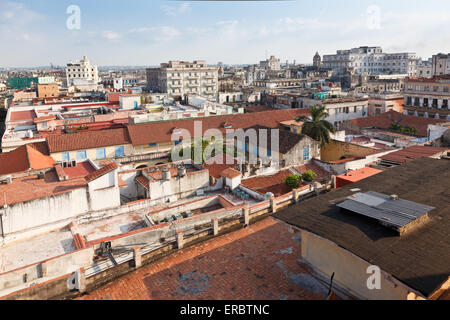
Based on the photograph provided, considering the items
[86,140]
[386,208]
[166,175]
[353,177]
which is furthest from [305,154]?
[86,140]

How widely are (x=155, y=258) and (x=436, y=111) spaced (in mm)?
47720

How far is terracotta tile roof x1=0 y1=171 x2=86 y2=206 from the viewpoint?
1889cm

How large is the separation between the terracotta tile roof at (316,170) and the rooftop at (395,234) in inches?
339

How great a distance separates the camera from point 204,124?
3844cm

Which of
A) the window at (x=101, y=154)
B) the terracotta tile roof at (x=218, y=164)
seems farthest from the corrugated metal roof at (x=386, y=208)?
the window at (x=101, y=154)

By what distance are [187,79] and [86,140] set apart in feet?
190

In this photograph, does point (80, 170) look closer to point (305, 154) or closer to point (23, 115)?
point (305, 154)

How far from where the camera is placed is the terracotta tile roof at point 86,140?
31.3 metres

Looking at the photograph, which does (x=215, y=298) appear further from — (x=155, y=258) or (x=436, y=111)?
(x=436, y=111)

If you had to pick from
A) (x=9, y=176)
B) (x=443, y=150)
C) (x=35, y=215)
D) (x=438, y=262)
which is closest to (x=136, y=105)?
(x=9, y=176)

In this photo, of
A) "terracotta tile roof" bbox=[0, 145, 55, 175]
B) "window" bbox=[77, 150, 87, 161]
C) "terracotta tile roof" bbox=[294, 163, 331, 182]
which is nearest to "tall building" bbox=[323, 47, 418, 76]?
"terracotta tile roof" bbox=[294, 163, 331, 182]

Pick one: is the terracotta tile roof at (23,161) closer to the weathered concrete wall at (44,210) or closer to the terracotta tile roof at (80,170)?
the terracotta tile roof at (80,170)

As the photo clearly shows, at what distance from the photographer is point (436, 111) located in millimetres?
48688
